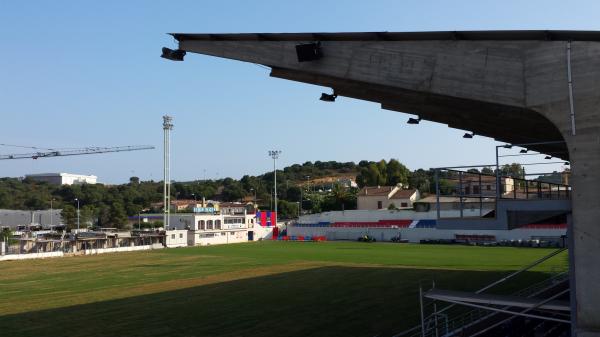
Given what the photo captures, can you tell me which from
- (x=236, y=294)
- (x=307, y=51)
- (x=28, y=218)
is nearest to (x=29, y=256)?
(x=236, y=294)

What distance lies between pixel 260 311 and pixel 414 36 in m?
19.7

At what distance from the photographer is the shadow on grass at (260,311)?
2456 centimetres

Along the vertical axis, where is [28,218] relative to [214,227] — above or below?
above

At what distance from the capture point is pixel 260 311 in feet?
94.7

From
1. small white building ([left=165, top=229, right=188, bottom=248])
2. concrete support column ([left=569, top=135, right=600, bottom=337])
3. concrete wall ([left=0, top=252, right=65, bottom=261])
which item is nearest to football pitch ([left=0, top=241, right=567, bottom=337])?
concrete wall ([left=0, top=252, right=65, bottom=261])

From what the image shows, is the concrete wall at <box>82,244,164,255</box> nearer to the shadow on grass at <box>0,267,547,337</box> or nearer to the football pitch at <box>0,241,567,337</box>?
the football pitch at <box>0,241,567,337</box>

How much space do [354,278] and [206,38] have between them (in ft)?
99.5

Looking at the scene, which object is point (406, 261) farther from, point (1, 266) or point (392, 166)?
point (392, 166)

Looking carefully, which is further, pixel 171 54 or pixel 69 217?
pixel 69 217

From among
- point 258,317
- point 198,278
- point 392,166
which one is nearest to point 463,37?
point 258,317

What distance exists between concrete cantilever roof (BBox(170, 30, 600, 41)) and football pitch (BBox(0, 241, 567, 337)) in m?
13.5

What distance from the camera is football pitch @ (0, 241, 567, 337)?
25.3m

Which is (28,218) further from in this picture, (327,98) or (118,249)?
(327,98)

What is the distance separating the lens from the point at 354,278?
4281 cm
